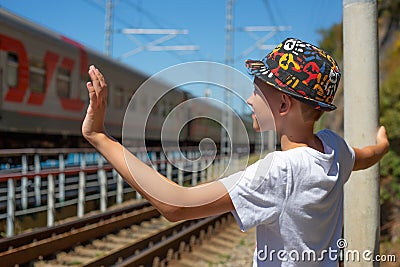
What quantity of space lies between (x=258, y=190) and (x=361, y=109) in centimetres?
145

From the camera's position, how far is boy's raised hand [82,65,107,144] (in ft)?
4.73

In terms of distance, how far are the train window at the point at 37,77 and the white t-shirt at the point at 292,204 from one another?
34.9 ft

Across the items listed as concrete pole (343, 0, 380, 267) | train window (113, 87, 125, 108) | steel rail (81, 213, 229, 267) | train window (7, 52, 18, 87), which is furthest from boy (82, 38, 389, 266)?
train window (113, 87, 125, 108)

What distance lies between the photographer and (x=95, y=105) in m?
1.45

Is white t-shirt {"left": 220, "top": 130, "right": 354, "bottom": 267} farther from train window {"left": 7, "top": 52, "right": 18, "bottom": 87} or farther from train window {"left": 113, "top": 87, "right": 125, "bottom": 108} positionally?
train window {"left": 113, "top": 87, "right": 125, "bottom": 108}

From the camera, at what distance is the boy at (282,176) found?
1439 millimetres

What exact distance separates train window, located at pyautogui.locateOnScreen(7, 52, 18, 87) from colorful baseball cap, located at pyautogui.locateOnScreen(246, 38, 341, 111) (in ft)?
32.5

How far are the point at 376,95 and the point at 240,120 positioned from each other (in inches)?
58.7

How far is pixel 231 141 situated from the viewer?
149 cm

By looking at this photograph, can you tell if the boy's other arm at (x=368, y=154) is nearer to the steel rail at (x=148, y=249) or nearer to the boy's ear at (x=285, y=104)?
the boy's ear at (x=285, y=104)

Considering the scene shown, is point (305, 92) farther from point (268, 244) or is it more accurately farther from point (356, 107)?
Answer: point (356, 107)

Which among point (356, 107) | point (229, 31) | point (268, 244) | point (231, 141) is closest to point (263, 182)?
point (231, 141)

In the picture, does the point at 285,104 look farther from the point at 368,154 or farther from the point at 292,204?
the point at 368,154

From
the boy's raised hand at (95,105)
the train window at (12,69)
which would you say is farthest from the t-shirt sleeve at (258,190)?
the train window at (12,69)
